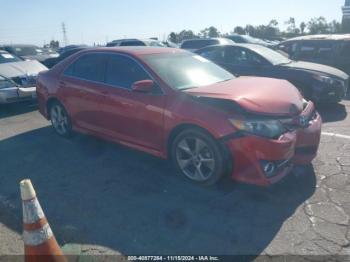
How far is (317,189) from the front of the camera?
3.74 metres

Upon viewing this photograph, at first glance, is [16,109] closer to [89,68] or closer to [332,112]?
[89,68]

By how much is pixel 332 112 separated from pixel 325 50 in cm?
307

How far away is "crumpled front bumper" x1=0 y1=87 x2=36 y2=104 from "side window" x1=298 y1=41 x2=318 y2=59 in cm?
749

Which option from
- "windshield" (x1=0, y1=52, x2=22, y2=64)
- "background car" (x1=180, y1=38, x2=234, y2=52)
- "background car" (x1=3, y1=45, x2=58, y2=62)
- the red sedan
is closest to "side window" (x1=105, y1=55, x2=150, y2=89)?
the red sedan

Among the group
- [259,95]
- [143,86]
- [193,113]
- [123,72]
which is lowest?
[193,113]

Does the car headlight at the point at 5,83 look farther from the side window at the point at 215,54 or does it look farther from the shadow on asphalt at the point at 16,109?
the side window at the point at 215,54

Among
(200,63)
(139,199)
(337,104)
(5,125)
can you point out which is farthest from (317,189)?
(5,125)

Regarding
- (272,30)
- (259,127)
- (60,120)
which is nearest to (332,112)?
(259,127)

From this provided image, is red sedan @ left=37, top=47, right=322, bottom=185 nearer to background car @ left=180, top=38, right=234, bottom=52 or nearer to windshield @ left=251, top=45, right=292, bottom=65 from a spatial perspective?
windshield @ left=251, top=45, right=292, bottom=65

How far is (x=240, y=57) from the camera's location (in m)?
7.99

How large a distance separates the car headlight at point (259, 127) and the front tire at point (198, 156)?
338 mm

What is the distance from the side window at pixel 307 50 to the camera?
9.38m

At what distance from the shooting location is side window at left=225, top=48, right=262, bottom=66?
25.2ft

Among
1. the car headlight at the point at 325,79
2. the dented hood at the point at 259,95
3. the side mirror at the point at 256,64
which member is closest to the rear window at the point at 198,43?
the side mirror at the point at 256,64
